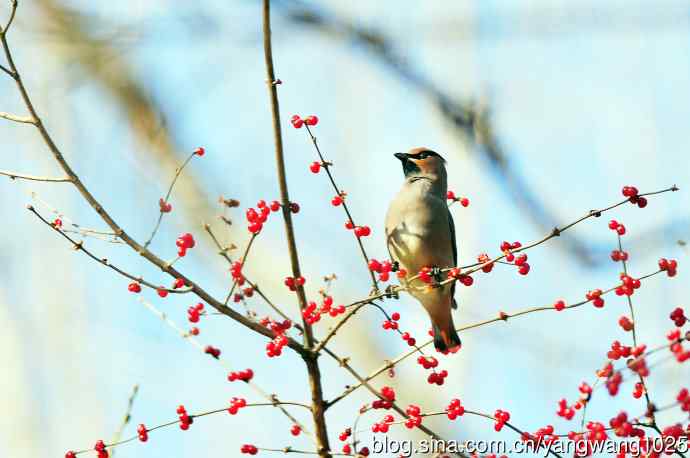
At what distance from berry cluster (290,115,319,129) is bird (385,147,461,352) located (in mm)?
1993

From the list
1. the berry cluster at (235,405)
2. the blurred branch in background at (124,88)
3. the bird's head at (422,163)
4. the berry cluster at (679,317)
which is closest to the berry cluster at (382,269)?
the berry cluster at (235,405)

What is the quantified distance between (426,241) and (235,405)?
248 centimetres

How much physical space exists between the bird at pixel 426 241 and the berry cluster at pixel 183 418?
90.3 inches

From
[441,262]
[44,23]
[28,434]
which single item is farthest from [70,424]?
[441,262]

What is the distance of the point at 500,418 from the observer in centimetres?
332

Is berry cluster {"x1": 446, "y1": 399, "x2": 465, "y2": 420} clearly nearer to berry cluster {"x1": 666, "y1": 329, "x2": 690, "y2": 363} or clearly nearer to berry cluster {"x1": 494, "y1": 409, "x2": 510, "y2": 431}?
berry cluster {"x1": 494, "y1": 409, "x2": 510, "y2": 431}

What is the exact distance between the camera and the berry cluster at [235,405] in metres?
3.17

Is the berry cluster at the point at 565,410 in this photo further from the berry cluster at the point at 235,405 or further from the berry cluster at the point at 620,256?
the berry cluster at the point at 235,405

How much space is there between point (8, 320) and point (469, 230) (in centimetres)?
386

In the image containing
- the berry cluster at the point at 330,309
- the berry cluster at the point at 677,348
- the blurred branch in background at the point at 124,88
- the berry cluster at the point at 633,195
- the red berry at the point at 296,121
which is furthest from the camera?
the blurred branch in background at the point at 124,88

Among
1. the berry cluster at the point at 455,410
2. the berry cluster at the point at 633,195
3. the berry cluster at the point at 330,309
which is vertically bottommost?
the berry cluster at the point at 455,410

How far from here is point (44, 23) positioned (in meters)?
7.11

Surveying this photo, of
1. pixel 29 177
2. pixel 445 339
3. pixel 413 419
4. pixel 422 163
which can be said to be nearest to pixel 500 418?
pixel 413 419

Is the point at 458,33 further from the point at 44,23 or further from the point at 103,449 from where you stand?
the point at 103,449
